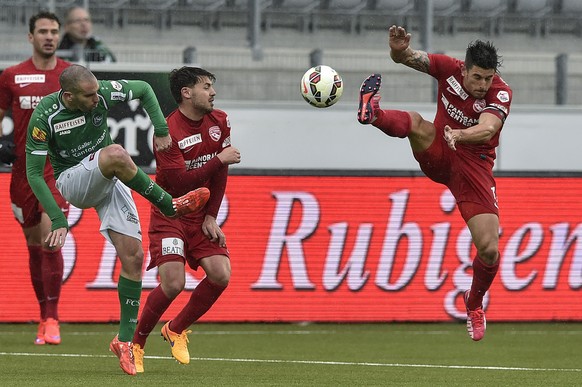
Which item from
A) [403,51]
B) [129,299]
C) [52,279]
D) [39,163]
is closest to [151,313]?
[129,299]

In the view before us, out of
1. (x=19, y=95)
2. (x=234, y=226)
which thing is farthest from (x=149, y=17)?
(x=19, y=95)

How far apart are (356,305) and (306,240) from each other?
2.69 feet

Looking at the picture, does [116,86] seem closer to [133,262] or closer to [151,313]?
[133,262]

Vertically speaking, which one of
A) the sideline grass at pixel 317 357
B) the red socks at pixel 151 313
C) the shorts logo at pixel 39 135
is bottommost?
the sideline grass at pixel 317 357

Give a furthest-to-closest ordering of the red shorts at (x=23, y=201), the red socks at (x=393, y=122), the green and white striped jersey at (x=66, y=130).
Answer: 1. the red shorts at (x=23, y=201)
2. the red socks at (x=393, y=122)
3. the green and white striped jersey at (x=66, y=130)

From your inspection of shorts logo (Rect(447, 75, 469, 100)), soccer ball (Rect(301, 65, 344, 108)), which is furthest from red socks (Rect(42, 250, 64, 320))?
shorts logo (Rect(447, 75, 469, 100))

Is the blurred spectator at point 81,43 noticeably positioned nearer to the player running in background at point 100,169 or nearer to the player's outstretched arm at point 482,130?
the player running in background at point 100,169

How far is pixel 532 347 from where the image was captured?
32.8 ft

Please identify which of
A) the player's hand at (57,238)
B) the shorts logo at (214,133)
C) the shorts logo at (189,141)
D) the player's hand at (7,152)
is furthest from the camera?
the player's hand at (7,152)

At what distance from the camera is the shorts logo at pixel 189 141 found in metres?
8.05

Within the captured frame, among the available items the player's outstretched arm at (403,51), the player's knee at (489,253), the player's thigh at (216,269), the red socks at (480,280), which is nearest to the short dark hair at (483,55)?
the player's outstretched arm at (403,51)

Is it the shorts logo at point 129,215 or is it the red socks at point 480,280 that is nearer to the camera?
the shorts logo at point 129,215

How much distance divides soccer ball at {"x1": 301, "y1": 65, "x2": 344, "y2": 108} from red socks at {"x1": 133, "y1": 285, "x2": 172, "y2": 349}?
1752 millimetres

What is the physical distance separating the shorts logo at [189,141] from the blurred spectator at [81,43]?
17.3 feet
